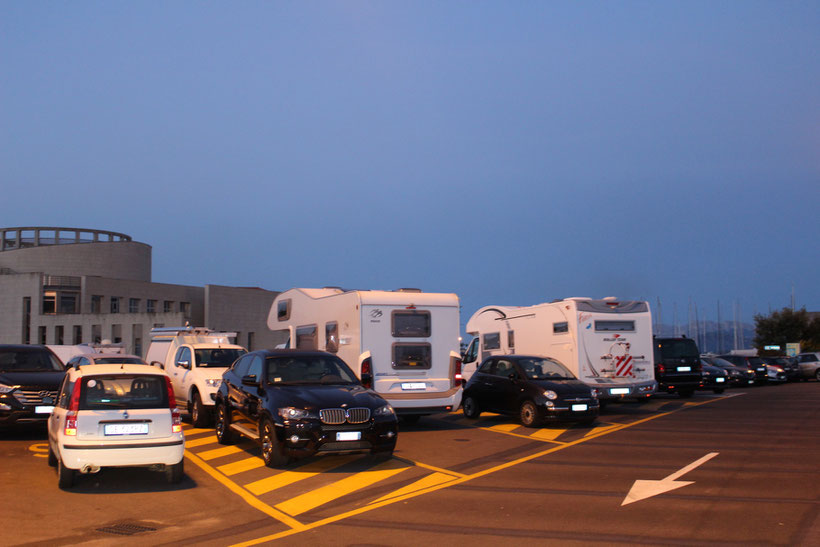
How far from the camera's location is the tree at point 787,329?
6047cm

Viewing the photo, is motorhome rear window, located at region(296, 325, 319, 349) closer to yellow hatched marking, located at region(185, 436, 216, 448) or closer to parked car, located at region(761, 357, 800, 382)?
yellow hatched marking, located at region(185, 436, 216, 448)

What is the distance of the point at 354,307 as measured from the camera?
15703mm

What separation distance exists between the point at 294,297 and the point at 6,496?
10387 millimetres

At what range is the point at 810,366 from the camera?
126 ft

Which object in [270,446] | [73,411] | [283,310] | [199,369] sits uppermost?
[283,310]

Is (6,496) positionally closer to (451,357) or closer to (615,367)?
(451,357)

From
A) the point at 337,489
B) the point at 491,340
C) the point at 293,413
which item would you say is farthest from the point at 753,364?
the point at 337,489

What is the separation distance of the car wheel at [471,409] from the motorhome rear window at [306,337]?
4.16m

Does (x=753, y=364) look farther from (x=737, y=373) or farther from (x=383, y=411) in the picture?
(x=383, y=411)

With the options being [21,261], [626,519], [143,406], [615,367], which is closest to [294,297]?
[615,367]

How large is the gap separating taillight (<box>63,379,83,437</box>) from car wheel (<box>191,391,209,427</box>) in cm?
687

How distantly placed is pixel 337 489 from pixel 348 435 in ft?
Answer: 4.00

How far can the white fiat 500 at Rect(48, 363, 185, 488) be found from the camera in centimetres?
928

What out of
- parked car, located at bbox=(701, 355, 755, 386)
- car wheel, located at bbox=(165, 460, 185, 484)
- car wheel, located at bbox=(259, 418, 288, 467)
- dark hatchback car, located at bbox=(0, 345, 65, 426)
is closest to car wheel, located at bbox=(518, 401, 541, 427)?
car wheel, located at bbox=(259, 418, 288, 467)
